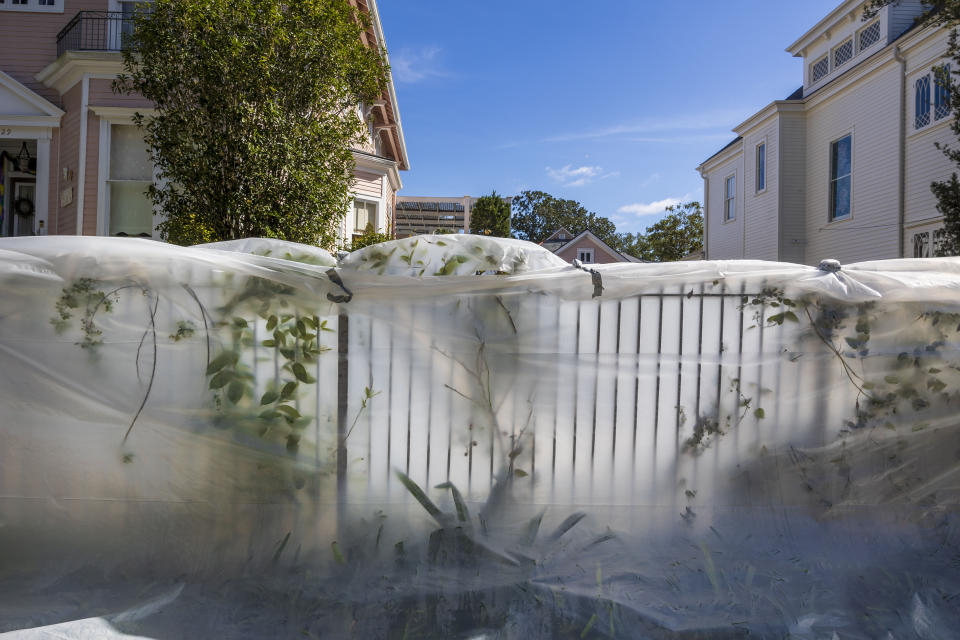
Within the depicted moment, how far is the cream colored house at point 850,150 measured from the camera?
1140cm

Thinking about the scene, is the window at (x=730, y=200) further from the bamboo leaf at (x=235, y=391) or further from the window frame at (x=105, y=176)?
the bamboo leaf at (x=235, y=391)

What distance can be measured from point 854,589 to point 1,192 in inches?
508

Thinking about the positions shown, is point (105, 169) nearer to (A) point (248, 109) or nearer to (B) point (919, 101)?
(A) point (248, 109)

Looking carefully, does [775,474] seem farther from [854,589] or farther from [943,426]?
[943,426]

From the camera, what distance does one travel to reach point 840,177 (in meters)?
14.1

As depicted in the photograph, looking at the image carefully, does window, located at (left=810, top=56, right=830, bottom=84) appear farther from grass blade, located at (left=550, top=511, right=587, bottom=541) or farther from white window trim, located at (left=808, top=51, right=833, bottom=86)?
grass blade, located at (left=550, top=511, right=587, bottom=541)

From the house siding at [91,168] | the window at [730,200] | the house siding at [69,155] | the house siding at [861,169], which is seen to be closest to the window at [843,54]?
the house siding at [861,169]

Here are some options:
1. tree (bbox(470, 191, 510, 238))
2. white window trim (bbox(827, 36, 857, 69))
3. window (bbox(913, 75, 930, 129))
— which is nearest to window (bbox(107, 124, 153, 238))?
window (bbox(913, 75, 930, 129))

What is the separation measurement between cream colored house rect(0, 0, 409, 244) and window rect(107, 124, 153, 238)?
0.05ft

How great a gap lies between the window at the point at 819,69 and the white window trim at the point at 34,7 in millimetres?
15818

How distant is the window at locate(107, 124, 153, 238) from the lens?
9500mm

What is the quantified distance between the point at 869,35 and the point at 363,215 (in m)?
11.8

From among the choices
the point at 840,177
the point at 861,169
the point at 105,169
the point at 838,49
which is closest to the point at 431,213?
the point at 838,49

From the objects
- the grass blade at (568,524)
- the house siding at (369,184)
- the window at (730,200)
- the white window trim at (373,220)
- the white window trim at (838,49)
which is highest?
the white window trim at (838,49)
